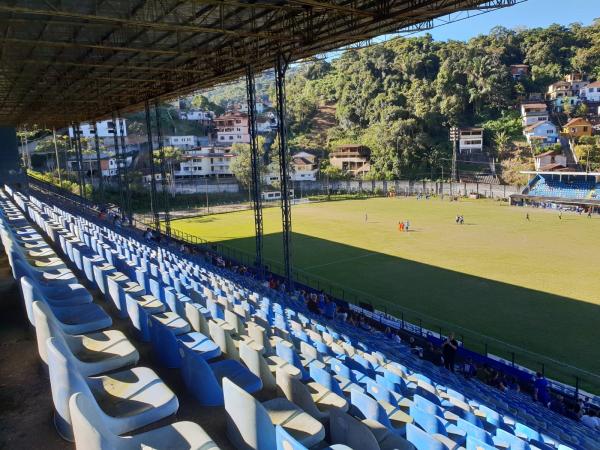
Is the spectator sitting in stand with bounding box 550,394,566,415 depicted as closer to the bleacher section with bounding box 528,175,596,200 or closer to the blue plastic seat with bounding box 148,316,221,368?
the blue plastic seat with bounding box 148,316,221,368

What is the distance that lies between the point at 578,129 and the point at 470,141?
55.7 feet

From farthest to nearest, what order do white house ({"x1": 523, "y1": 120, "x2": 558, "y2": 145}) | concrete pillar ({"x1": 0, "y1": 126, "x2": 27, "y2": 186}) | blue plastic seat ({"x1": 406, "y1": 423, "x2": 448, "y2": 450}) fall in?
1. white house ({"x1": 523, "y1": 120, "x2": 558, "y2": 145})
2. concrete pillar ({"x1": 0, "y1": 126, "x2": 27, "y2": 186})
3. blue plastic seat ({"x1": 406, "y1": 423, "x2": 448, "y2": 450})

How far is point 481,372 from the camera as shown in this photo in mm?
12328

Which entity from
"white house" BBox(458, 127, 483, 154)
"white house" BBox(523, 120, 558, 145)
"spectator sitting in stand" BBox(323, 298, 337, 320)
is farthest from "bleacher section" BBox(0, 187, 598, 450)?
"white house" BBox(523, 120, 558, 145)

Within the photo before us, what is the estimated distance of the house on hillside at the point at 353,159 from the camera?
3191 inches

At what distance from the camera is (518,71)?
94.8 meters

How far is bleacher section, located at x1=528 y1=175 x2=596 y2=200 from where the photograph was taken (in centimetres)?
5150

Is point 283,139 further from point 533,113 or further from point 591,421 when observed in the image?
point 533,113

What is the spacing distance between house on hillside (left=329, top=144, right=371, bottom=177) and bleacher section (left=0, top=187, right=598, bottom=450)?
72.0 meters

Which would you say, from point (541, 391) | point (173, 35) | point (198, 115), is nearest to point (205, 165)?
point (198, 115)

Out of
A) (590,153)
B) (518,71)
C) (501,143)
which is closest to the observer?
(590,153)

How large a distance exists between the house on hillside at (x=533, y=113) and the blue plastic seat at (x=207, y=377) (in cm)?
9014

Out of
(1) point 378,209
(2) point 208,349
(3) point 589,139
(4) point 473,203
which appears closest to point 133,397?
(2) point 208,349

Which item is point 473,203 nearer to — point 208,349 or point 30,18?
point 30,18
